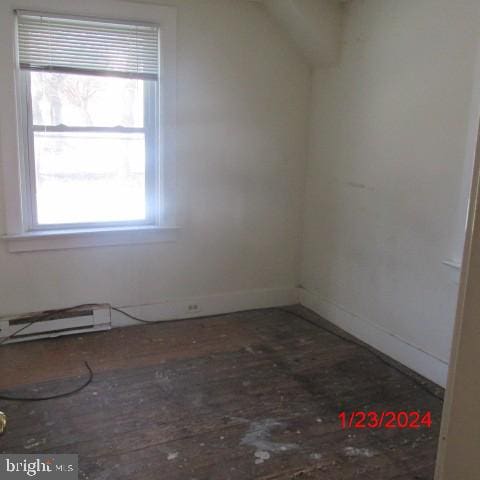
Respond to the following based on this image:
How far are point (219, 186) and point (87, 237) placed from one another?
1034 millimetres

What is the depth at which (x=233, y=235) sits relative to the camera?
13.5 feet

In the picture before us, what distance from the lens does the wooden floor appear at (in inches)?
91.6

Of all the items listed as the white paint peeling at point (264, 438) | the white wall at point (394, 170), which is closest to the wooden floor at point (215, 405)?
the white paint peeling at point (264, 438)

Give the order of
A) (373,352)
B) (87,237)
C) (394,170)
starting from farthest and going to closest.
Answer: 1. (87,237)
2. (373,352)
3. (394,170)

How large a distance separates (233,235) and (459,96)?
1924 millimetres

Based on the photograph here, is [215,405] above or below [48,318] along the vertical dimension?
below

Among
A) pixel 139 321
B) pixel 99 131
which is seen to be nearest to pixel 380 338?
pixel 139 321

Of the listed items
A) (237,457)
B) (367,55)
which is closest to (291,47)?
(367,55)

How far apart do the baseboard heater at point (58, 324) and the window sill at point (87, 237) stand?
0.46m

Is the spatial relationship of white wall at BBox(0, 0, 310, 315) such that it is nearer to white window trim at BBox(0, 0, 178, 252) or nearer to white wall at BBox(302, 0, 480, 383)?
white window trim at BBox(0, 0, 178, 252)

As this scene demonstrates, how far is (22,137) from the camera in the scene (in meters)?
3.38

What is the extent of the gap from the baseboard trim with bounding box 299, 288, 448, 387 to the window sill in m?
1.25

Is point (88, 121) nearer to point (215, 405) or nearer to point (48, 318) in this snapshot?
point (48, 318)

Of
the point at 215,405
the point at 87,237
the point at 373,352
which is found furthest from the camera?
the point at 87,237
